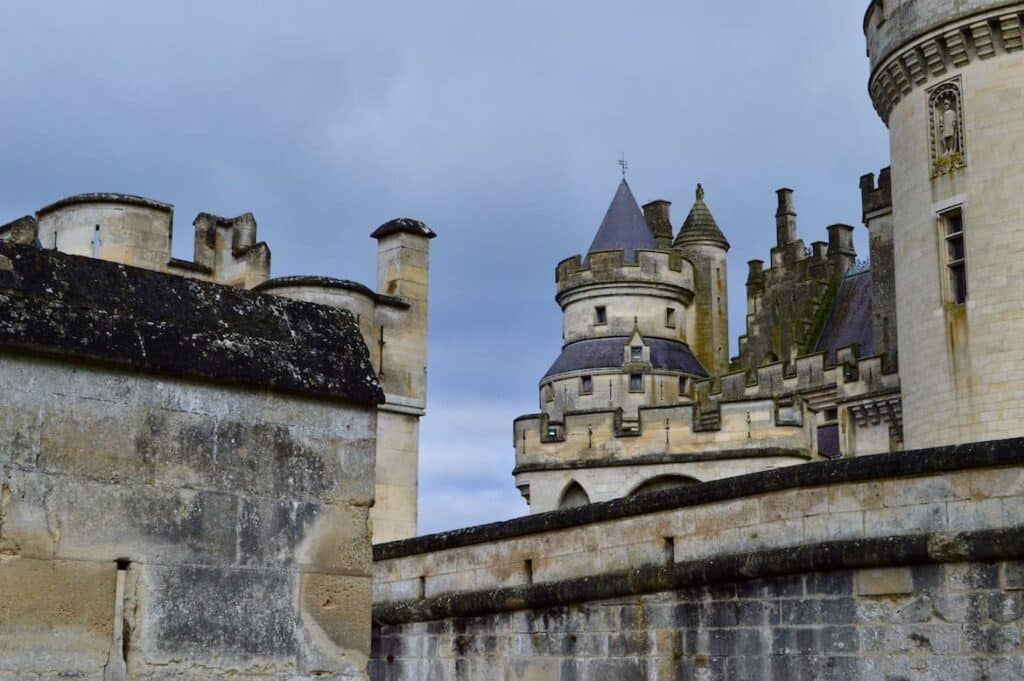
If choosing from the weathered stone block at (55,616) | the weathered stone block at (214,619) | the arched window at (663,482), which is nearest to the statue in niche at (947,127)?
the arched window at (663,482)

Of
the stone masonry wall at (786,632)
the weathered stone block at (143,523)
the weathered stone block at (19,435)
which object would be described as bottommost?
the stone masonry wall at (786,632)

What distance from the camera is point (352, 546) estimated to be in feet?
15.1

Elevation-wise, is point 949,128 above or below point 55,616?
above

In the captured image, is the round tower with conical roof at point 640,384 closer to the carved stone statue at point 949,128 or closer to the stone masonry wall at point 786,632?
the carved stone statue at point 949,128

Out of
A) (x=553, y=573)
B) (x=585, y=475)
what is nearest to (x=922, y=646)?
(x=553, y=573)

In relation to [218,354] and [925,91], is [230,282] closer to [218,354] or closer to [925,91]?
[925,91]

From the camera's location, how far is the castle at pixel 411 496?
4094mm

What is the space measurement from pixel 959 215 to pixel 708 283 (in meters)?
21.3

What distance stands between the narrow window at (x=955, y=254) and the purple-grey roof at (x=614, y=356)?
524 inches

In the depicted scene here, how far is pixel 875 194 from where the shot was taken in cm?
3306

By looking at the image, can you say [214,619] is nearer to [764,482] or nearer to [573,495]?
[764,482]

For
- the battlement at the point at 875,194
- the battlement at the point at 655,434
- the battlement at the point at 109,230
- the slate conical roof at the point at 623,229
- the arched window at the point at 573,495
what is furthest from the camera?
the slate conical roof at the point at 623,229

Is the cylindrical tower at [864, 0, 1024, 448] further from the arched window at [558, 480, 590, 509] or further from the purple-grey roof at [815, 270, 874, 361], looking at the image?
the purple-grey roof at [815, 270, 874, 361]

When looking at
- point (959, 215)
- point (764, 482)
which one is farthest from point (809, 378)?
point (764, 482)
